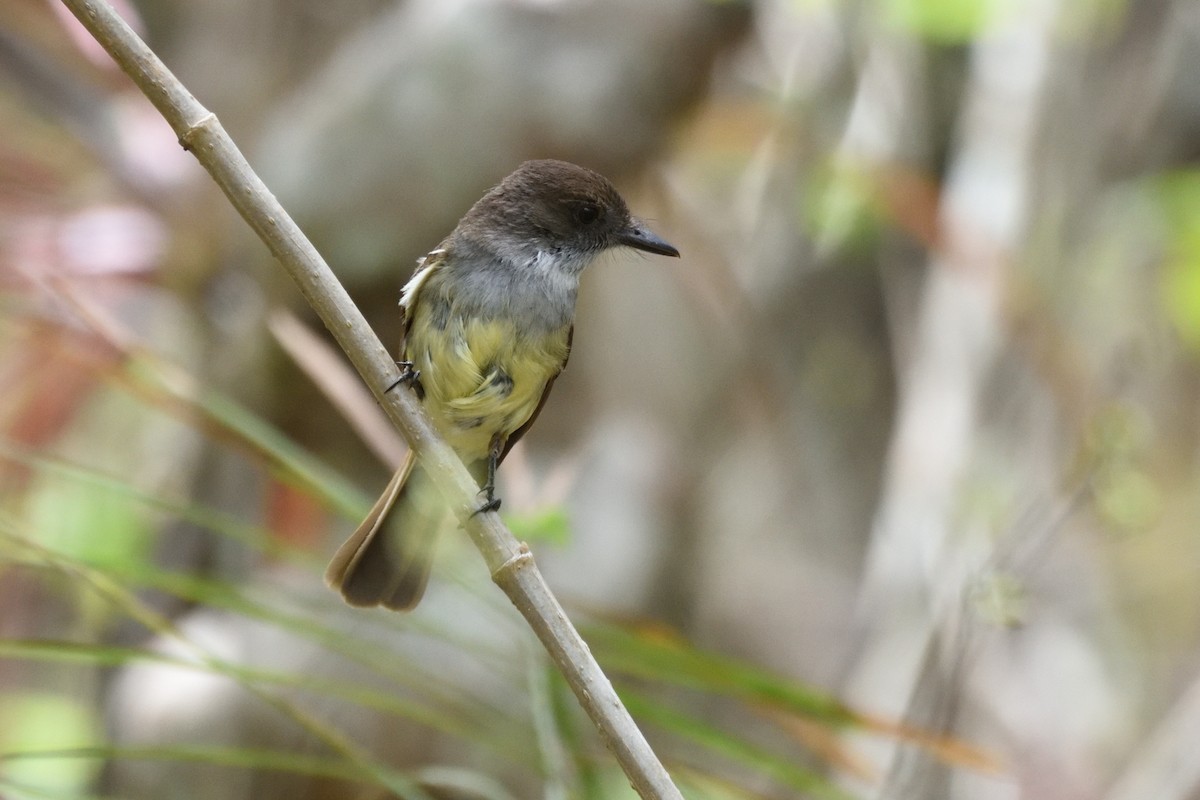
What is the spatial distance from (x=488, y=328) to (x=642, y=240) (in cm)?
33

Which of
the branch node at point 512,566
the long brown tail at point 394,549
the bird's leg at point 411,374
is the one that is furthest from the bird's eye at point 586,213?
the branch node at point 512,566

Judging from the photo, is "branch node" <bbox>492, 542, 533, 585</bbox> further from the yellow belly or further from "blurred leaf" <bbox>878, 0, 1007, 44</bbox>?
"blurred leaf" <bbox>878, 0, 1007, 44</bbox>

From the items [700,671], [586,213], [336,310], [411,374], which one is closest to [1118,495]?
[700,671]

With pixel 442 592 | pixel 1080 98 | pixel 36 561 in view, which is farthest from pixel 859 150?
pixel 36 561

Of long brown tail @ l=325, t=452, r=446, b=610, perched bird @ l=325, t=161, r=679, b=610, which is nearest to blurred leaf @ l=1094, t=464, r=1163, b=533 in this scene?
perched bird @ l=325, t=161, r=679, b=610

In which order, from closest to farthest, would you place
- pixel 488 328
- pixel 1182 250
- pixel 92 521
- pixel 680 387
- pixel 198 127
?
1. pixel 198 127
2. pixel 488 328
3. pixel 92 521
4. pixel 1182 250
5. pixel 680 387

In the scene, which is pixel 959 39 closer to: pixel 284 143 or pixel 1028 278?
pixel 1028 278

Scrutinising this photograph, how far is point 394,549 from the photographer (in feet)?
7.20

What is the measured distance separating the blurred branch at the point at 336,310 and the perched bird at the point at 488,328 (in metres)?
0.65

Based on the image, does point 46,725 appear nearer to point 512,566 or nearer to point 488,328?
point 488,328

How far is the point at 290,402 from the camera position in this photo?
11.4 ft

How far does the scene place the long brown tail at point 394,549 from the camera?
2.07 meters

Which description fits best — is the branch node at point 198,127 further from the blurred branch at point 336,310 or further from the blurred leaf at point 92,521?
the blurred leaf at point 92,521

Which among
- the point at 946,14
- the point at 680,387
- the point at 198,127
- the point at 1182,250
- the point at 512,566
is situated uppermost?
the point at 946,14
